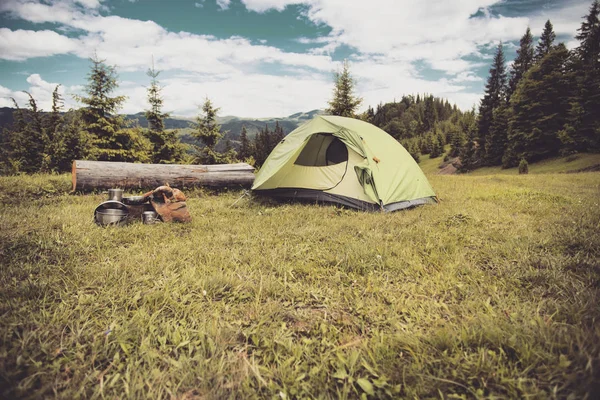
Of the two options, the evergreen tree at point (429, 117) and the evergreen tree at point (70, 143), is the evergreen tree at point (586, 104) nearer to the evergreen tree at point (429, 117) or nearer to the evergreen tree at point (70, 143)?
the evergreen tree at point (70, 143)

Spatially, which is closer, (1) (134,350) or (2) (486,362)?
(2) (486,362)

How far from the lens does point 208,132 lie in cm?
1884

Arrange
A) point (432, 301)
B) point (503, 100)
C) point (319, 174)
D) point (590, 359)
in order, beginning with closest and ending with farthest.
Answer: point (590, 359), point (432, 301), point (319, 174), point (503, 100)

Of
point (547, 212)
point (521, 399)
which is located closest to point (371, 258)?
point (521, 399)

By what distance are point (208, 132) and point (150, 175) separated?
12207 millimetres

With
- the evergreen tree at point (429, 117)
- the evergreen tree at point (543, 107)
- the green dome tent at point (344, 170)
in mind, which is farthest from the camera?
the evergreen tree at point (429, 117)

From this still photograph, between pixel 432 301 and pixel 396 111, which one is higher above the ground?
pixel 396 111

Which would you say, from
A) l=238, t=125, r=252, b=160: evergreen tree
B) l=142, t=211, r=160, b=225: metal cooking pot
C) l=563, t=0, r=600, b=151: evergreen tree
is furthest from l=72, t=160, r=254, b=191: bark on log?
l=238, t=125, r=252, b=160: evergreen tree

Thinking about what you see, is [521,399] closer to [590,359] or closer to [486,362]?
[486,362]

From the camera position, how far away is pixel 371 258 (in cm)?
341

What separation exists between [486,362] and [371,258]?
1812 mm

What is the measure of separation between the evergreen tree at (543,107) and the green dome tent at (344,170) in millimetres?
34656

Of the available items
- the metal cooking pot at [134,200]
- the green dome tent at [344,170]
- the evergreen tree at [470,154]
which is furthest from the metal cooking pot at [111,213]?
the evergreen tree at [470,154]

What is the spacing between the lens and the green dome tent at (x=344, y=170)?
6.19 m
